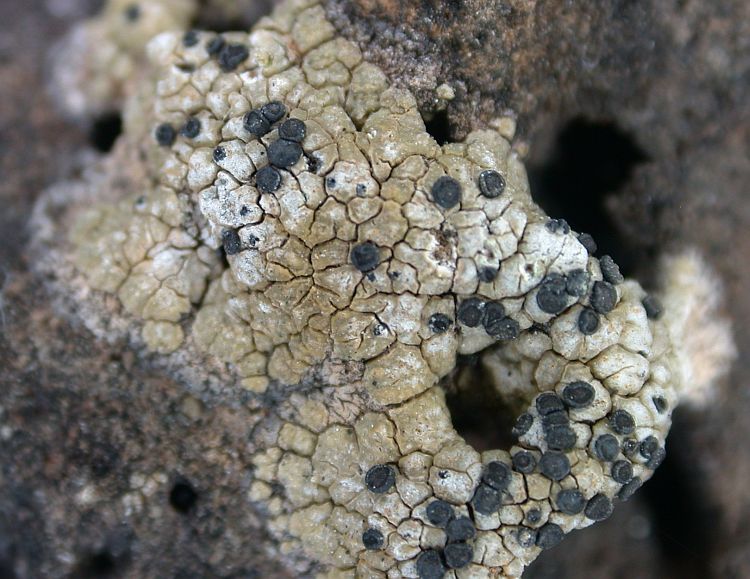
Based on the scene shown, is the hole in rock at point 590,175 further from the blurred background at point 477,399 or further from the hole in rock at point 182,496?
the hole in rock at point 182,496

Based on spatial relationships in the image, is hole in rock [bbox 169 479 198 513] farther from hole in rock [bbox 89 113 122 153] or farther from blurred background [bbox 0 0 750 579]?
hole in rock [bbox 89 113 122 153]

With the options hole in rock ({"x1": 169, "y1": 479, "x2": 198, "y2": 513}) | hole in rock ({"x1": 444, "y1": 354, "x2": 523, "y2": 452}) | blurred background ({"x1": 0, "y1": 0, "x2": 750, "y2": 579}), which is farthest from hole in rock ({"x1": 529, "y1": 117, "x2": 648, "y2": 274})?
hole in rock ({"x1": 169, "y1": 479, "x2": 198, "y2": 513})

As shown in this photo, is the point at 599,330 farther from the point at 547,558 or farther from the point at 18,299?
the point at 18,299

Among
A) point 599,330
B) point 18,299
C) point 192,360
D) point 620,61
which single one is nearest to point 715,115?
point 620,61

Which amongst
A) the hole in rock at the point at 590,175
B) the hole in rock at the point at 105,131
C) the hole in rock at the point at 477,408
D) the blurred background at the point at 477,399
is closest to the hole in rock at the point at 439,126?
the blurred background at the point at 477,399

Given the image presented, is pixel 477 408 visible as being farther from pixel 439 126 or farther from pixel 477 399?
pixel 439 126

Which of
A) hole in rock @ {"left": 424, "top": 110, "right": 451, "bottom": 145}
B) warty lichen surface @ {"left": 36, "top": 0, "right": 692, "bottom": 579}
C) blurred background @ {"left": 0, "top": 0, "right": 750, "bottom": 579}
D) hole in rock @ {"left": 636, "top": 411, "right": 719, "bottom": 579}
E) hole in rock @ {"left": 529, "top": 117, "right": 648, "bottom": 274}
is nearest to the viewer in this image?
warty lichen surface @ {"left": 36, "top": 0, "right": 692, "bottom": 579}

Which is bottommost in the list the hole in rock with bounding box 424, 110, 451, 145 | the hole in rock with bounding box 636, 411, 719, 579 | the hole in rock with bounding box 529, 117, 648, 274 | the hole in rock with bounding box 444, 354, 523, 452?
the hole in rock with bounding box 636, 411, 719, 579
